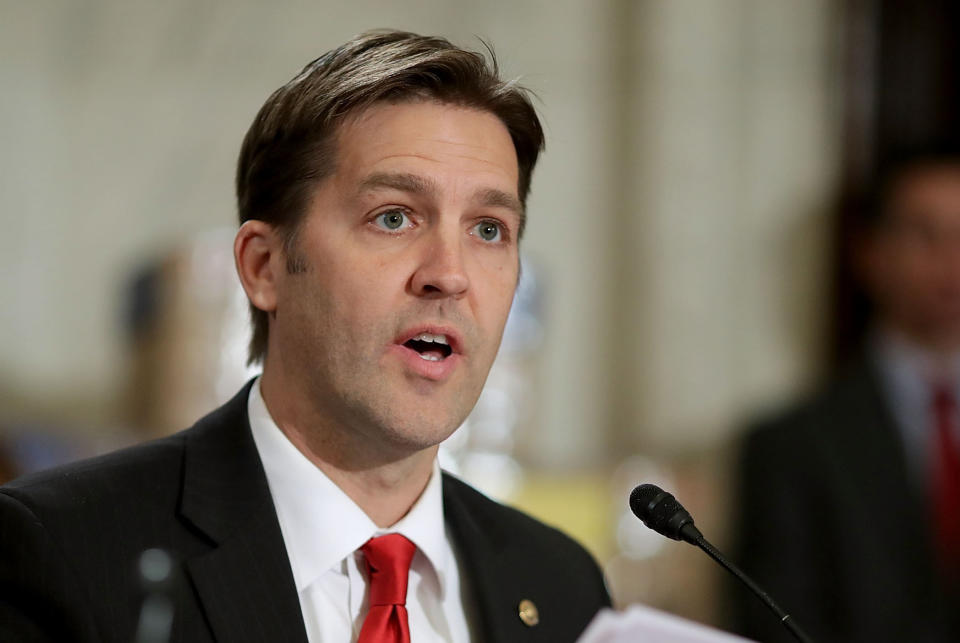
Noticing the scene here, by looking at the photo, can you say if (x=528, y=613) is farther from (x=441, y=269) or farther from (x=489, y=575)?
(x=441, y=269)

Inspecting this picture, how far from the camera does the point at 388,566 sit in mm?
Answer: 1809

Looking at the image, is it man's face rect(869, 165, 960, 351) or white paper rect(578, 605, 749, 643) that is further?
man's face rect(869, 165, 960, 351)

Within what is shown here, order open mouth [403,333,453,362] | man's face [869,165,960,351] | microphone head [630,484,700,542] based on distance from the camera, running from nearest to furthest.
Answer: microphone head [630,484,700,542] < open mouth [403,333,453,362] < man's face [869,165,960,351]

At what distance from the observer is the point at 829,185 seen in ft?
15.9

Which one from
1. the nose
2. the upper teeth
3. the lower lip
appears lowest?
the lower lip

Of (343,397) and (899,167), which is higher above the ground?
(899,167)

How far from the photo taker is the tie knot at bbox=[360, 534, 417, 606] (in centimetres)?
178

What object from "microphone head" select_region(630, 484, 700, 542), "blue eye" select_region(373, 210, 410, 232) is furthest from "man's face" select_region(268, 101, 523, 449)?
"microphone head" select_region(630, 484, 700, 542)

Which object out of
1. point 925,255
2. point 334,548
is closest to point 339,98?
point 334,548

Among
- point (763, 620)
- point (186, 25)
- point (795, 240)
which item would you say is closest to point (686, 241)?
point (795, 240)

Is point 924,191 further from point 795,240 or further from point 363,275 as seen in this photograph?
point 363,275

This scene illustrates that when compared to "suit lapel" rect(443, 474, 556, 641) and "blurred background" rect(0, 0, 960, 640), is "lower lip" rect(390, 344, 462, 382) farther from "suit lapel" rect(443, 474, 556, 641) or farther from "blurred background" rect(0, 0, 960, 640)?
"blurred background" rect(0, 0, 960, 640)

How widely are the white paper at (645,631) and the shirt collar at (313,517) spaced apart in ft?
1.21

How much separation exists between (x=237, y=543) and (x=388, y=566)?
21cm
